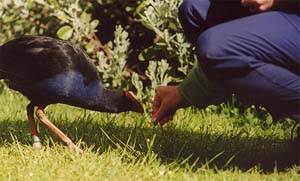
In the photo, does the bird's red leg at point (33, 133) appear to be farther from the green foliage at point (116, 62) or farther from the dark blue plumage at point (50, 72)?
the green foliage at point (116, 62)

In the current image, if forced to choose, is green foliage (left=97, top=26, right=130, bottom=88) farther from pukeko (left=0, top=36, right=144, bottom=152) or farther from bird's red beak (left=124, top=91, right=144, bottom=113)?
pukeko (left=0, top=36, right=144, bottom=152)

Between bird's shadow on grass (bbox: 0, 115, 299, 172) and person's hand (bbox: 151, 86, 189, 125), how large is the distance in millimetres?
126

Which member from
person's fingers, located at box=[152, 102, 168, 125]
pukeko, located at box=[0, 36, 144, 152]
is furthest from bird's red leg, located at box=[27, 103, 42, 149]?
person's fingers, located at box=[152, 102, 168, 125]

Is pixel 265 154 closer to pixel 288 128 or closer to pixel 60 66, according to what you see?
pixel 288 128

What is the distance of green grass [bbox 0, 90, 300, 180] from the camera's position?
2.99 meters

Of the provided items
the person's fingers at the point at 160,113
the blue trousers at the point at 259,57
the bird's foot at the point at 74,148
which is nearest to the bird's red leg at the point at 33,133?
the bird's foot at the point at 74,148

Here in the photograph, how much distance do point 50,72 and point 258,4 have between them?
3.87 ft

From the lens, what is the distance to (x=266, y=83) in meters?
2.77

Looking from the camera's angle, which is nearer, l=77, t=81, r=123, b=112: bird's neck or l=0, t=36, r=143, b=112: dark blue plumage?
l=0, t=36, r=143, b=112: dark blue plumage

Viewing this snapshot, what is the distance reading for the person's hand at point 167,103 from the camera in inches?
123

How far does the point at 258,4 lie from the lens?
278 cm

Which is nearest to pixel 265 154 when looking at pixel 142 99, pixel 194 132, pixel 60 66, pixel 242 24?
pixel 194 132

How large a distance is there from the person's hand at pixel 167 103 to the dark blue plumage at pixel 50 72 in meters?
0.47

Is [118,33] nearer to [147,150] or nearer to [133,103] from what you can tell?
[133,103]
